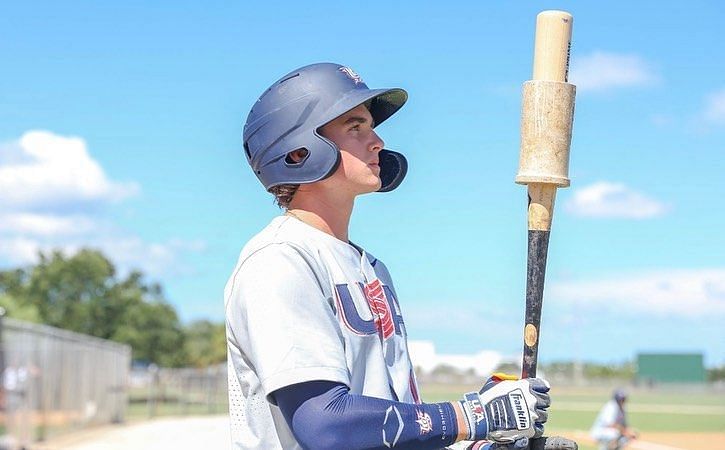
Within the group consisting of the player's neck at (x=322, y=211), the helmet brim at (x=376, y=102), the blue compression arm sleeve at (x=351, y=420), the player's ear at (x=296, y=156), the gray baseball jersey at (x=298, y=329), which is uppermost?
the helmet brim at (x=376, y=102)

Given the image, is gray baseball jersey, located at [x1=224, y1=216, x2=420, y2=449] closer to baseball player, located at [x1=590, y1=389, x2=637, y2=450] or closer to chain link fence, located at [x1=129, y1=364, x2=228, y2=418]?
baseball player, located at [x1=590, y1=389, x2=637, y2=450]

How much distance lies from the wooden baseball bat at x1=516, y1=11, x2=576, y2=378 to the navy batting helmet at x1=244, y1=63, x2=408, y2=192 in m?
0.47

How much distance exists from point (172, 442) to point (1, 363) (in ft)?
16.1

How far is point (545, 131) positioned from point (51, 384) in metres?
22.6

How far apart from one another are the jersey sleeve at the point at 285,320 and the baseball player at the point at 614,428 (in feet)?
56.3

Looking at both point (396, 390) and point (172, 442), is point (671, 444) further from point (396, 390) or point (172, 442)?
point (396, 390)

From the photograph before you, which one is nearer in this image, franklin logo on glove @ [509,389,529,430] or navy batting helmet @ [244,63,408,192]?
franklin logo on glove @ [509,389,529,430]

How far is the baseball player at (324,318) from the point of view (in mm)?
3061

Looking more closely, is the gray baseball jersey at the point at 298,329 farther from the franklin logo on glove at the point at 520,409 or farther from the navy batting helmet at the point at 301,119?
the franklin logo on glove at the point at 520,409

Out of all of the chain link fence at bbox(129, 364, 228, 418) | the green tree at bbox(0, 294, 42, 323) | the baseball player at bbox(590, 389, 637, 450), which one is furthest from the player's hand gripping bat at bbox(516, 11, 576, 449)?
the green tree at bbox(0, 294, 42, 323)

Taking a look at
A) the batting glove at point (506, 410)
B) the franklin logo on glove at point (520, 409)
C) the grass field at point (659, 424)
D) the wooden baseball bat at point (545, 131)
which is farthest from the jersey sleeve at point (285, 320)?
the grass field at point (659, 424)

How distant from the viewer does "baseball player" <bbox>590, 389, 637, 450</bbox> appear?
19.6 metres

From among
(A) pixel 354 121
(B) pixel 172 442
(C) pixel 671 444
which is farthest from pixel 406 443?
(C) pixel 671 444

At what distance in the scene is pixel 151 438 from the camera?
84.5 ft
